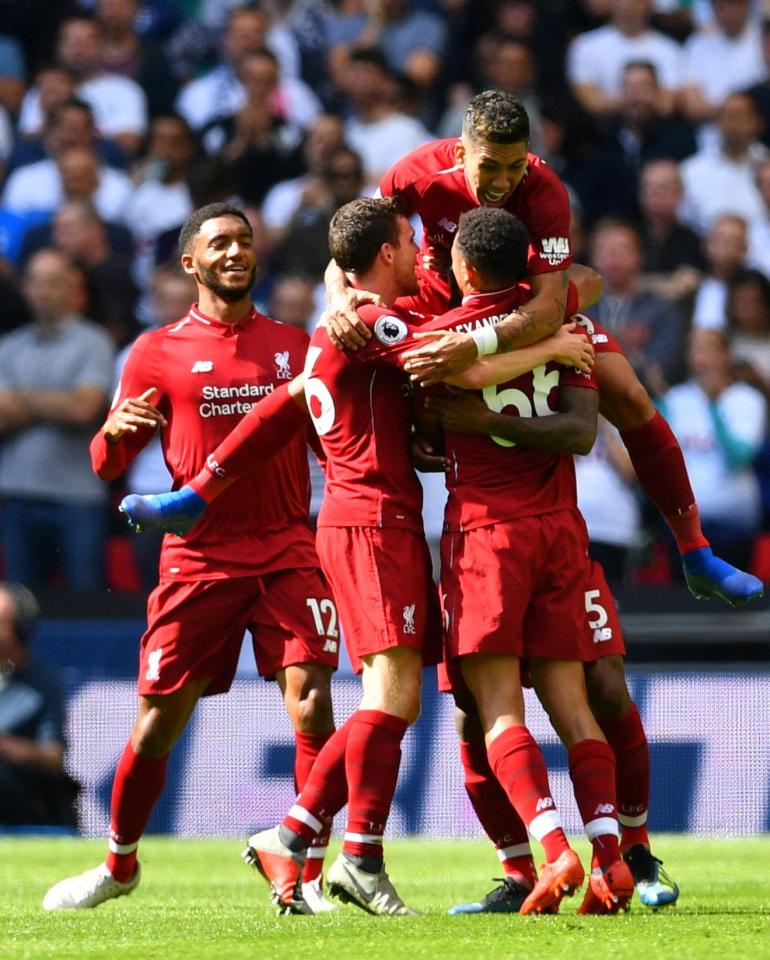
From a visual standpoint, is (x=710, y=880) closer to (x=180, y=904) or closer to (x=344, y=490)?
(x=180, y=904)

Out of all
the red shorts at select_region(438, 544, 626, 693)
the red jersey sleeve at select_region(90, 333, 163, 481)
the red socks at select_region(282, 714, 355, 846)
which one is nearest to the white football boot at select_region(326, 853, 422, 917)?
the red socks at select_region(282, 714, 355, 846)

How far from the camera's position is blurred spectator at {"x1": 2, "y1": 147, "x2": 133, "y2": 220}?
13.2m

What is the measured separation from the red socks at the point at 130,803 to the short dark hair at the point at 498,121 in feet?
8.09

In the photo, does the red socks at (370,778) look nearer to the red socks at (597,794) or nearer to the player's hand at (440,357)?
the red socks at (597,794)

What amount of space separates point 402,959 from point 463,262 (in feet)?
7.24

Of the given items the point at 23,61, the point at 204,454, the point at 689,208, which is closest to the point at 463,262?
the point at 204,454

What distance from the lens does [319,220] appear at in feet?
40.9

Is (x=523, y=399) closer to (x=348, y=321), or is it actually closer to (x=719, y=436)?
(x=348, y=321)

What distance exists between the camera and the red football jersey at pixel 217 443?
661cm

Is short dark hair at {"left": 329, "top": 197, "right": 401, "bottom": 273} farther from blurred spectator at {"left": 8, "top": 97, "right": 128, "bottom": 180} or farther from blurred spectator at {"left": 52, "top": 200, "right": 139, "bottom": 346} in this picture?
blurred spectator at {"left": 8, "top": 97, "right": 128, "bottom": 180}

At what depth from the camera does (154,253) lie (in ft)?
42.7

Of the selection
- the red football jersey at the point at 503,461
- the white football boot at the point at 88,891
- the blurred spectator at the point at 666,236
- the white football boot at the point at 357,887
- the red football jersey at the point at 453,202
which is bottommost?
the white football boot at the point at 88,891

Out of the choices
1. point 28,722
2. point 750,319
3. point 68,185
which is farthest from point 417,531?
point 68,185

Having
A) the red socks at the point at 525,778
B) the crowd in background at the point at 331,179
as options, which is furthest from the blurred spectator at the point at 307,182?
the red socks at the point at 525,778
